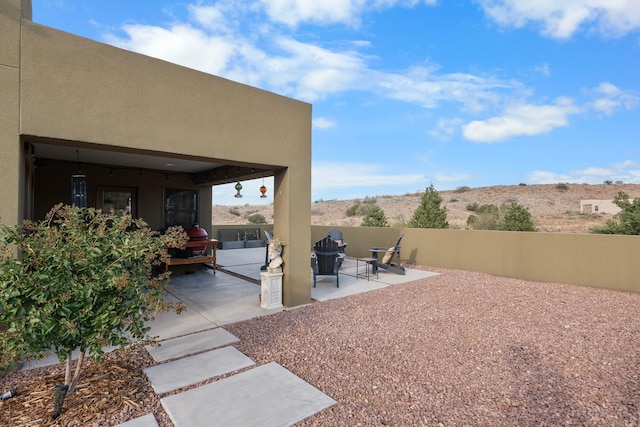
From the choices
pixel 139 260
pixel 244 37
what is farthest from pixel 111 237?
pixel 244 37

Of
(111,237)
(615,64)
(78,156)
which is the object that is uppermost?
(615,64)

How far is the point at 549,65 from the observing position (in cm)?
1172

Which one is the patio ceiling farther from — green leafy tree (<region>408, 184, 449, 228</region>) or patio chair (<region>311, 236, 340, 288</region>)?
green leafy tree (<region>408, 184, 449, 228</region>)

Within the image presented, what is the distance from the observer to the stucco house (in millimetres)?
3098

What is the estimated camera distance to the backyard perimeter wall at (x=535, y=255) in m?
6.98

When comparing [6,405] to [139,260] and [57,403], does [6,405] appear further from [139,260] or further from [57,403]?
[139,260]

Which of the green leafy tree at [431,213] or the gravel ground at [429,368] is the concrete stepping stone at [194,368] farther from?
the green leafy tree at [431,213]

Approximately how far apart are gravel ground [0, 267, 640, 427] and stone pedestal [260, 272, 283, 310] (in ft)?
1.11

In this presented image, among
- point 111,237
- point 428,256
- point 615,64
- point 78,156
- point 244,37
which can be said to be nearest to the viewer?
point 111,237

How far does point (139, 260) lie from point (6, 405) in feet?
4.97

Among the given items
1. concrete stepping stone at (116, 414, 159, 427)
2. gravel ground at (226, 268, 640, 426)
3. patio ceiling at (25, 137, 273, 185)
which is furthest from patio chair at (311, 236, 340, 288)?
concrete stepping stone at (116, 414, 159, 427)

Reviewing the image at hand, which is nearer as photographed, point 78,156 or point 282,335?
point 282,335

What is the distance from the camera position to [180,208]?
346 inches

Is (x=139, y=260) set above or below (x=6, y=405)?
above
